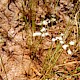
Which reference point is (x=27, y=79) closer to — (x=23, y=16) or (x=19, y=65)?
(x=19, y=65)

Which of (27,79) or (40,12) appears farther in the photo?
(40,12)

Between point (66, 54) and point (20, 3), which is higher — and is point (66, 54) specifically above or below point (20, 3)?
below

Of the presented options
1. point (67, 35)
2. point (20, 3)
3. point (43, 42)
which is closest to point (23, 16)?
point (20, 3)

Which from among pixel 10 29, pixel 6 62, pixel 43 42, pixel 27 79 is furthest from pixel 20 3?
pixel 27 79

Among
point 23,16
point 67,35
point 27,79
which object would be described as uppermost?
point 23,16

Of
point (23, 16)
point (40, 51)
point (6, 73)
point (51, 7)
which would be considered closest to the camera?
point (6, 73)

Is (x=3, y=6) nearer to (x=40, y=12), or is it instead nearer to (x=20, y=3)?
(x=20, y=3)

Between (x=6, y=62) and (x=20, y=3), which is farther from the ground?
(x=20, y=3)

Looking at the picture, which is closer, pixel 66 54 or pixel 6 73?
pixel 6 73

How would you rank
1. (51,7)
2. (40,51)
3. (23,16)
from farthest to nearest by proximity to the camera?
(51,7)
(23,16)
(40,51)
